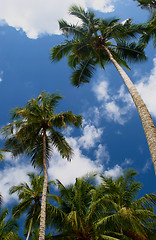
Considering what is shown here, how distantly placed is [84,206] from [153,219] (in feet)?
15.2

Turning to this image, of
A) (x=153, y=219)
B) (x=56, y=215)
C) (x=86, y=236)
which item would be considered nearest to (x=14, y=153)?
(x=56, y=215)

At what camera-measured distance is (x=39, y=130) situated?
12336mm

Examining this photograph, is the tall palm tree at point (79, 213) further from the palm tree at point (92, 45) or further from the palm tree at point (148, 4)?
the palm tree at point (148, 4)

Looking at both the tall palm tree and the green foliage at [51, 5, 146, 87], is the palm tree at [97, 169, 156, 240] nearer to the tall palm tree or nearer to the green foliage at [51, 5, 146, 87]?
the tall palm tree

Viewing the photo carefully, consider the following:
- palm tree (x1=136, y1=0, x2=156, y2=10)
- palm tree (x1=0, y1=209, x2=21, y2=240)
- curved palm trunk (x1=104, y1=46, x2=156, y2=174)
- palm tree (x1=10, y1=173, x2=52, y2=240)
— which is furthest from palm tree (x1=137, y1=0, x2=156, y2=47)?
palm tree (x1=0, y1=209, x2=21, y2=240)

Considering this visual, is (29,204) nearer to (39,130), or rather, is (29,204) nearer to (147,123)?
(39,130)

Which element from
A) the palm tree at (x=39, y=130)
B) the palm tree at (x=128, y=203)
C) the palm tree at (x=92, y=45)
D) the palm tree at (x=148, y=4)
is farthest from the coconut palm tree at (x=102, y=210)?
the palm tree at (x=148, y=4)

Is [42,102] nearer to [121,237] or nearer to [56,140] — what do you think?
[56,140]

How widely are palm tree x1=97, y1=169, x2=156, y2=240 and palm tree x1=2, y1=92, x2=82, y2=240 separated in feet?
11.5

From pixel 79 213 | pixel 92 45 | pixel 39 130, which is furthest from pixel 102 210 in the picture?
pixel 92 45

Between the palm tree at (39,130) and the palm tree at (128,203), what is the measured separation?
349 centimetres

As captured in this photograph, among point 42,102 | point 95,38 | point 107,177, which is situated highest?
point 95,38

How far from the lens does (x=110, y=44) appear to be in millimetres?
11875

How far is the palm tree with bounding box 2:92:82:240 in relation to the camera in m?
11.7
